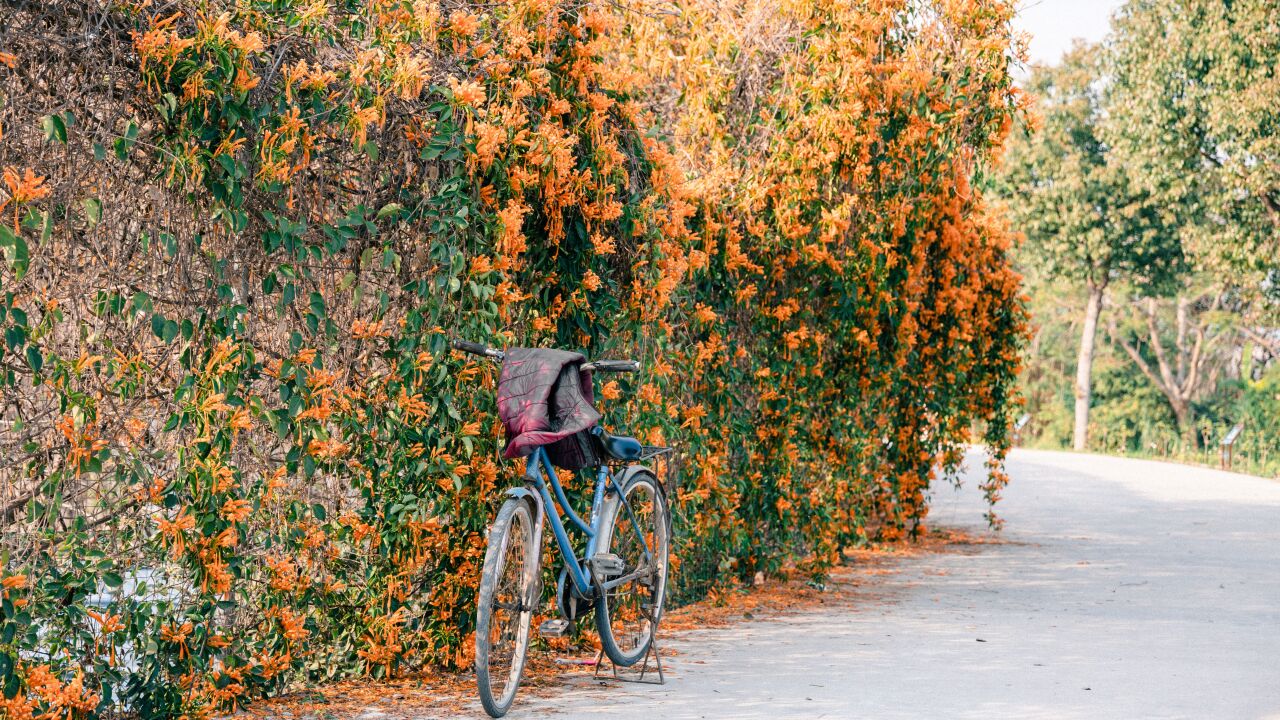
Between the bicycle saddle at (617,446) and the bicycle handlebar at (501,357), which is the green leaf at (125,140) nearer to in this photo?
the bicycle handlebar at (501,357)

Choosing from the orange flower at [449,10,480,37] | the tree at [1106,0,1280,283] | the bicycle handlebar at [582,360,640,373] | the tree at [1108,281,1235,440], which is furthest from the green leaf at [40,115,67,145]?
the tree at [1108,281,1235,440]

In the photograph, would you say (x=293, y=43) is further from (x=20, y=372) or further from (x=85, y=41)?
(x=20, y=372)

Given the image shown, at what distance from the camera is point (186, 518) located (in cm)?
416

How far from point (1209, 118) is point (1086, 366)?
39.5 feet

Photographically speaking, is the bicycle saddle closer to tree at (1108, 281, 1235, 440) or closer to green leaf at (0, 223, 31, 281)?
green leaf at (0, 223, 31, 281)

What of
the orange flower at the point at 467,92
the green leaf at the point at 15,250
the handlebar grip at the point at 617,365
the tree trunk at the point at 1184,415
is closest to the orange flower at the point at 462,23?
the orange flower at the point at 467,92

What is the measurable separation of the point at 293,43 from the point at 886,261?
17.5ft

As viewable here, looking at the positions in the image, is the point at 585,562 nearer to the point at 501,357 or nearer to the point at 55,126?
the point at 501,357

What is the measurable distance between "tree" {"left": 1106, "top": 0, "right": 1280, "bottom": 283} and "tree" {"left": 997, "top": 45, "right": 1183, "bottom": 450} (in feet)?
10.7

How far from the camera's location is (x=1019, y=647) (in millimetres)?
6980

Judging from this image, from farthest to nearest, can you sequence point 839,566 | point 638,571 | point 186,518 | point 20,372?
point 839,566, point 638,571, point 186,518, point 20,372

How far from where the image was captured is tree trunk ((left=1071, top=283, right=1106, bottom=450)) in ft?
122

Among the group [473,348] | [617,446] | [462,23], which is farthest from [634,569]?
[462,23]

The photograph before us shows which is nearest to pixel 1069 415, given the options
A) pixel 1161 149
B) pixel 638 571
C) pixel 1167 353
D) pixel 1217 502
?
pixel 1167 353
